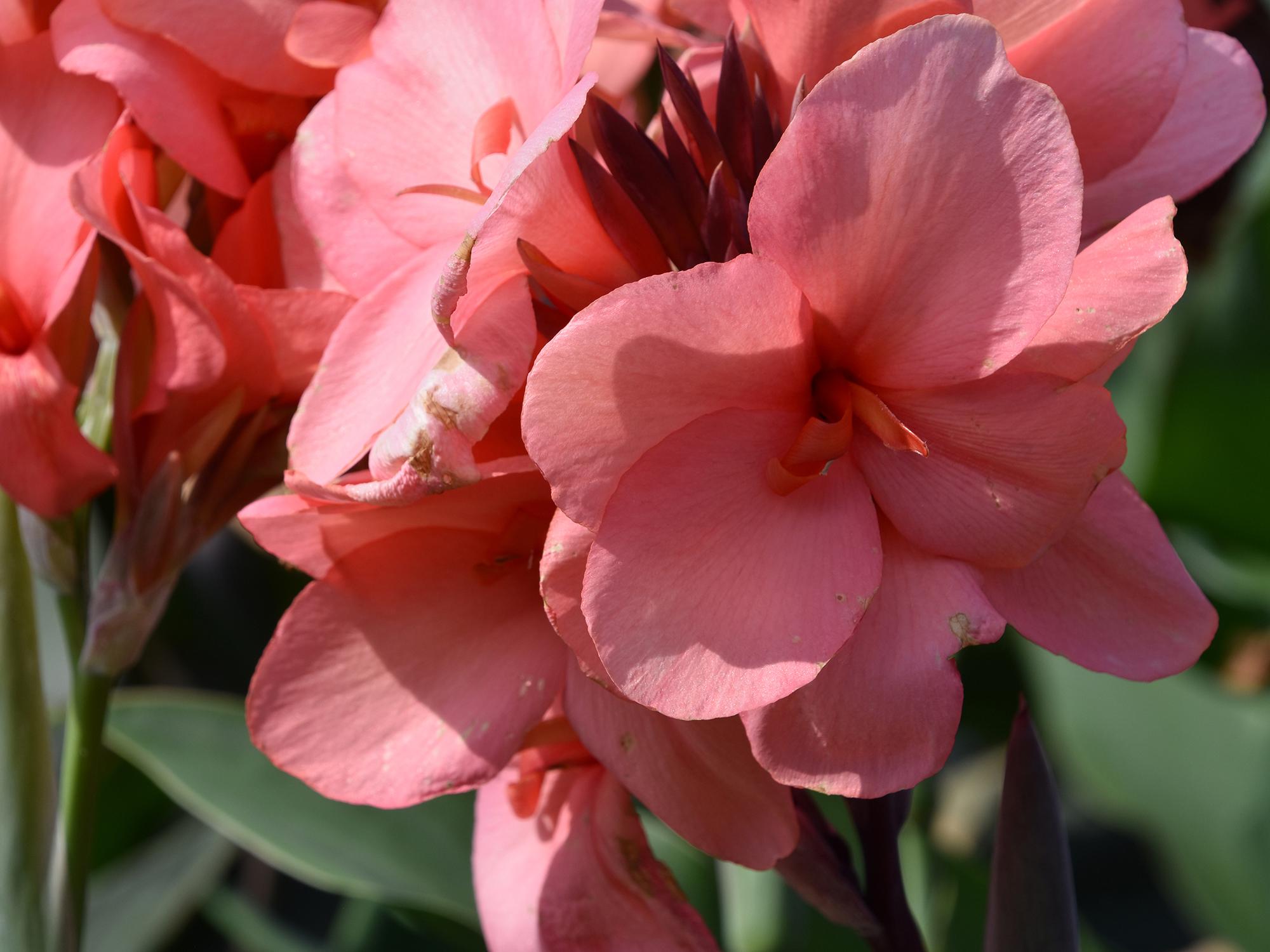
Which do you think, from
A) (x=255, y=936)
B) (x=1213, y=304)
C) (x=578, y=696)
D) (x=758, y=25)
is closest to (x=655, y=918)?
(x=578, y=696)

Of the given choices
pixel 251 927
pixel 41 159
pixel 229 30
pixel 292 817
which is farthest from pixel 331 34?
pixel 251 927

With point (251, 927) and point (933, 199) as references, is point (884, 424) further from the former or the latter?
point (251, 927)

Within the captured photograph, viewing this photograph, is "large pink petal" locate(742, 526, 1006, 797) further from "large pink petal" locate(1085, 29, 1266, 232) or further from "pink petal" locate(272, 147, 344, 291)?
"pink petal" locate(272, 147, 344, 291)

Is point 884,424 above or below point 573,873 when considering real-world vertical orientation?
above

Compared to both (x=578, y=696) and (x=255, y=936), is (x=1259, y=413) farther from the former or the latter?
(x=255, y=936)

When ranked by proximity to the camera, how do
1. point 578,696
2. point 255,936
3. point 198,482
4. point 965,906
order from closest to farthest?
point 578,696 → point 198,482 → point 965,906 → point 255,936

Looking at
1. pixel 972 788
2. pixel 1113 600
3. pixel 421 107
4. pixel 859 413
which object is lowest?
pixel 972 788

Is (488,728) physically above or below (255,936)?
above
